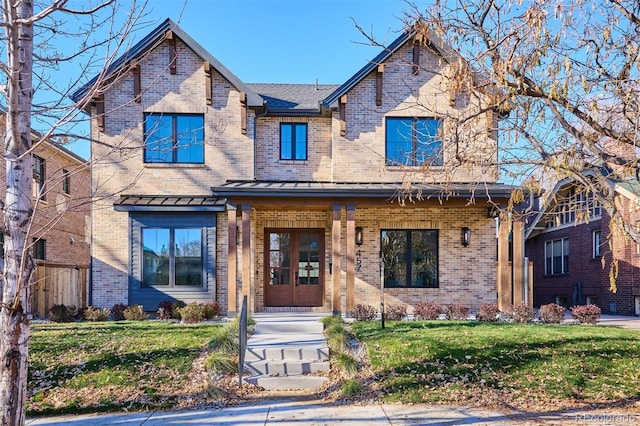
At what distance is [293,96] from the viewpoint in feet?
50.8

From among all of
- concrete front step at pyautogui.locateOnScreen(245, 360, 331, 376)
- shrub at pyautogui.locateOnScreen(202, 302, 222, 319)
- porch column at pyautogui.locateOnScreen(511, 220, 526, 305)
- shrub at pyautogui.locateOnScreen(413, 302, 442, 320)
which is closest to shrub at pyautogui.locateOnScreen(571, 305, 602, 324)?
porch column at pyautogui.locateOnScreen(511, 220, 526, 305)

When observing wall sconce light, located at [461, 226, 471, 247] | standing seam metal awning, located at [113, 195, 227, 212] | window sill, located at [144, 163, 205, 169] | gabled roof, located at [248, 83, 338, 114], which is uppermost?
gabled roof, located at [248, 83, 338, 114]

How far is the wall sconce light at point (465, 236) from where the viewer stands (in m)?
13.6

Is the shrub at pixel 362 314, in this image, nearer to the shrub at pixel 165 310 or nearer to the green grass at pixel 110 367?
the green grass at pixel 110 367

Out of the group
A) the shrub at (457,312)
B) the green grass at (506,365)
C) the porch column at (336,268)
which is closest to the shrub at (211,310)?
the porch column at (336,268)

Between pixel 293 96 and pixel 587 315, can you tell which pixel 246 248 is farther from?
pixel 587 315

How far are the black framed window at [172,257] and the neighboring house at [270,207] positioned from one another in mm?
28

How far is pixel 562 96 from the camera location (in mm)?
4949

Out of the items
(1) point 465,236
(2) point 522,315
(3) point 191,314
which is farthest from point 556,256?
(3) point 191,314

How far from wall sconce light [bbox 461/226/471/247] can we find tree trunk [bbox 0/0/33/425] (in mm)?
11577

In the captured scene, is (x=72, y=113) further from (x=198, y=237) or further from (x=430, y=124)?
(x=430, y=124)

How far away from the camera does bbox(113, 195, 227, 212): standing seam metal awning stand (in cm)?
1279

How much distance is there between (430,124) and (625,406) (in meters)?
8.57

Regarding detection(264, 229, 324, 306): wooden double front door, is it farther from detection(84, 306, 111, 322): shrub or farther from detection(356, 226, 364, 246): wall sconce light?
detection(84, 306, 111, 322): shrub
